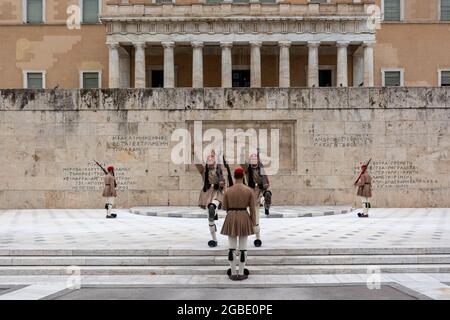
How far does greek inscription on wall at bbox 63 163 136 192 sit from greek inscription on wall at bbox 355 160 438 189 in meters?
9.52

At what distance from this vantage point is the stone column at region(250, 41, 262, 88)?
149 ft

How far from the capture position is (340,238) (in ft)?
40.1

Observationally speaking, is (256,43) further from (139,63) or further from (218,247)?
(218,247)

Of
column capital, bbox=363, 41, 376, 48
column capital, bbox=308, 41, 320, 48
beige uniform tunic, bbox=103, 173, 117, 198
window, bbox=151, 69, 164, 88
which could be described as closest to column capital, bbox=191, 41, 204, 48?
window, bbox=151, 69, 164, 88

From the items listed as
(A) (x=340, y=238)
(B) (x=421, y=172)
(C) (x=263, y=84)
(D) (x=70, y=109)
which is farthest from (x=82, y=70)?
(A) (x=340, y=238)

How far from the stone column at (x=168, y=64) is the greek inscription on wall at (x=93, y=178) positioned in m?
24.9

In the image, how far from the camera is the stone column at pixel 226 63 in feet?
148

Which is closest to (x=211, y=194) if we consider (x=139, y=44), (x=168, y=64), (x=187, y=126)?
(x=187, y=126)

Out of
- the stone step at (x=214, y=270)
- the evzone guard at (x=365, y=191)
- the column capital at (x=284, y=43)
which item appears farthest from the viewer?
the column capital at (x=284, y=43)

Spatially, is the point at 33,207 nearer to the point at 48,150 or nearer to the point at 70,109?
the point at 48,150

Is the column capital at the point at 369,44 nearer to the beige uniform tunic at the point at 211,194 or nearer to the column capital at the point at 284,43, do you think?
the column capital at the point at 284,43

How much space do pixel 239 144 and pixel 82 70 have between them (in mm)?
32538

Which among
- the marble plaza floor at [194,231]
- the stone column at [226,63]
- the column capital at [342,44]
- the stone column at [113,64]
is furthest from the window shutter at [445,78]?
the marble plaza floor at [194,231]

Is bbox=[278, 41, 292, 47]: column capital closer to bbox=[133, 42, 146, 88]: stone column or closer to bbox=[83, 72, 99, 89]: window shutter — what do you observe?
bbox=[133, 42, 146, 88]: stone column
